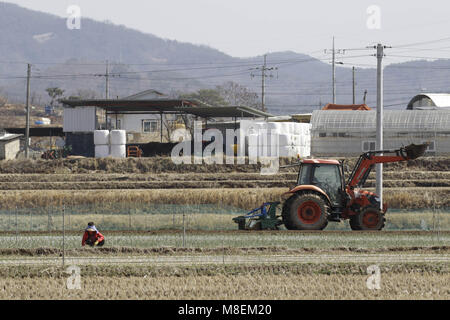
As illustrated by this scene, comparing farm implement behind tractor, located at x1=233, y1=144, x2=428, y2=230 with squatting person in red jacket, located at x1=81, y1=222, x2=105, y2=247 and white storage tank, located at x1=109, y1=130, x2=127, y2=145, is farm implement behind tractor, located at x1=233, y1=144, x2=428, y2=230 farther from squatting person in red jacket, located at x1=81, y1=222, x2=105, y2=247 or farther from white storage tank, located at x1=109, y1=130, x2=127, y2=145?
white storage tank, located at x1=109, y1=130, x2=127, y2=145

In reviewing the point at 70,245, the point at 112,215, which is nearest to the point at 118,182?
the point at 112,215

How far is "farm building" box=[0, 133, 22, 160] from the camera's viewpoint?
59.6 meters

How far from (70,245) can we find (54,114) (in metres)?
125

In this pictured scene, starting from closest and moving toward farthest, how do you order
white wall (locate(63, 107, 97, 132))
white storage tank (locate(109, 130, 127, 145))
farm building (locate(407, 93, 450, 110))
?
white storage tank (locate(109, 130, 127, 145)), white wall (locate(63, 107, 97, 132)), farm building (locate(407, 93, 450, 110))

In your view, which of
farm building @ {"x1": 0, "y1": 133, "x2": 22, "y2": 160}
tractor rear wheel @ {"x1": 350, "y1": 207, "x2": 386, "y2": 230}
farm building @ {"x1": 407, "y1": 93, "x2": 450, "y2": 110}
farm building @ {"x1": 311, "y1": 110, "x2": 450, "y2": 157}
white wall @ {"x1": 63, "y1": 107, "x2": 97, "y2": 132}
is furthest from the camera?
farm building @ {"x1": 407, "y1": 93, "x2": 450, "y2": 110}

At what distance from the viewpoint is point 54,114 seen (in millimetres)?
143500

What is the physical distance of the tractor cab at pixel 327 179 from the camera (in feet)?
82.6

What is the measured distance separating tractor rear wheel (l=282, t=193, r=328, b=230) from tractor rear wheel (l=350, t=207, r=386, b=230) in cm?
128

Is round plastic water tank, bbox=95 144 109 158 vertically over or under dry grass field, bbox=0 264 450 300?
over

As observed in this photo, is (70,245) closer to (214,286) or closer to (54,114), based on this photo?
(214,286)

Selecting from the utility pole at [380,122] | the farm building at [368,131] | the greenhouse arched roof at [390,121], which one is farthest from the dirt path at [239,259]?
the greenhouse arched roof at [390,121]

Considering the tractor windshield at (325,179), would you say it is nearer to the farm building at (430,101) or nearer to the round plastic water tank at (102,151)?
the round plastic water tank at (102,151)

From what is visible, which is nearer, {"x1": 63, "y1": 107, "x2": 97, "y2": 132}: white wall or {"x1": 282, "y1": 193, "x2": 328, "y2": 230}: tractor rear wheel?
{"x1": 282, "y1": 193, "x2": 328, "y2": 230}: tractor rear wheel

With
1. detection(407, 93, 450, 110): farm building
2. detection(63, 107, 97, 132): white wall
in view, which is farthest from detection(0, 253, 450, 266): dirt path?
detection(407, 93, 450, 110): farm building
